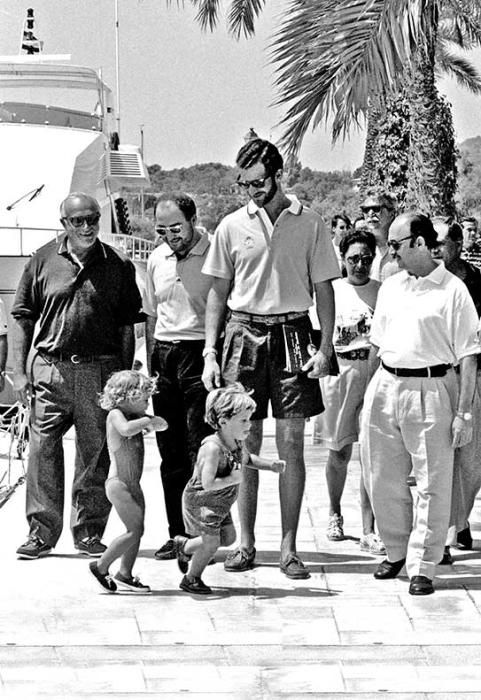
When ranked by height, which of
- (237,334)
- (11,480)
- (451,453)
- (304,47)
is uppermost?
(304,47)

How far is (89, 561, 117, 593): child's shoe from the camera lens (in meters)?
6.29

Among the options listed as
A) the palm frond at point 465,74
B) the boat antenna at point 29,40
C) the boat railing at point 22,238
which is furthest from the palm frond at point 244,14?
the palm frond at point 465,74

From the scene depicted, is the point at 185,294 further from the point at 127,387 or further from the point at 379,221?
the point at 379,221

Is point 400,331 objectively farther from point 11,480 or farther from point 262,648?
point 11,480

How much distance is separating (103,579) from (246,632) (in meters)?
0.90

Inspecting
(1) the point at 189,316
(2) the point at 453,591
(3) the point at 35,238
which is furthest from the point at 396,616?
(3) the point at 35,238

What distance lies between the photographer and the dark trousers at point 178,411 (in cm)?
698

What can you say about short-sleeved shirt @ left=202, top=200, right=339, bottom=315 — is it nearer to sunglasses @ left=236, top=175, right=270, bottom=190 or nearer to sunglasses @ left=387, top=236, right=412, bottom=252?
sunglasses @ left=236, top=175, right=270, bottom=190

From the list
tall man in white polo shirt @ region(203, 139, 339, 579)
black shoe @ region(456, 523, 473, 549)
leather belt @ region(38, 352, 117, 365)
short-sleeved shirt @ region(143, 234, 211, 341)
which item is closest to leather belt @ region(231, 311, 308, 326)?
tall man in white polo shirt @ region(203, 139, 339, 579)

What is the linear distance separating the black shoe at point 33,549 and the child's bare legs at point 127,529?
2.58ft

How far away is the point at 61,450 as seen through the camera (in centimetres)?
717

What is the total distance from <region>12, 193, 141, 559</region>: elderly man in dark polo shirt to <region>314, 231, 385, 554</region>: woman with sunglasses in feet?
3.66

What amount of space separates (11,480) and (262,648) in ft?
14.3

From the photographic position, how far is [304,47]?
1011 cm
